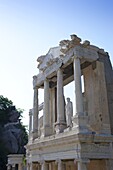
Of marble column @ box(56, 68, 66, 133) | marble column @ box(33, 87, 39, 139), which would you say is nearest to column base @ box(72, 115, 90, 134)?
marble column @ box(56, 68, 66, 133)

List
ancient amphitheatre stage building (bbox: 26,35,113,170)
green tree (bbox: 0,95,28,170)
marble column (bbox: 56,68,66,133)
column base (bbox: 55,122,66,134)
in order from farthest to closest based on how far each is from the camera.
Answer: green tree (bbox: 0,95,28,170) → marble column (bbox: 56,68,66,133) → column base (bbox: 55,122,66,134) → ancient amphitheatre stage building (bbox: 26,35,113,170)

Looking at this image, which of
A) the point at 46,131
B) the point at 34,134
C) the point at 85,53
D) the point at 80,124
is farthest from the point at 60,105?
the point at 34,134

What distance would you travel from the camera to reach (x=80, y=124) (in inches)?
356

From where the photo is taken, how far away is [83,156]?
859 centimetres

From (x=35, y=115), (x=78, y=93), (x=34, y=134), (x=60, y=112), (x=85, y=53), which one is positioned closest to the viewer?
(x=78, y=93)

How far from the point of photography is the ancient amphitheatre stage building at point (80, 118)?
29.1ft

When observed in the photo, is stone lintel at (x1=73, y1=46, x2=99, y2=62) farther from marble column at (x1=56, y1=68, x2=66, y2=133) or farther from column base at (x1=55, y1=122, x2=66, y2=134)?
column base at (x1=55, y1=122, x2=66, y2=134)

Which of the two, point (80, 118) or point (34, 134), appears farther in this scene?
point (34, 134)

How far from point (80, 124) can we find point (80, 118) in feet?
0.90

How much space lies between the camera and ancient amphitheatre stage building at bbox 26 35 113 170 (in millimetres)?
8883

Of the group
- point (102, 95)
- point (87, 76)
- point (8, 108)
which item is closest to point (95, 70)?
point (87, 76)

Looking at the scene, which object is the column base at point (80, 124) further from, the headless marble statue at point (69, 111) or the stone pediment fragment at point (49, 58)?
the stone pediment fragment at point (49, 58)

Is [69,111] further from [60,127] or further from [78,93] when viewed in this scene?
[78,93]

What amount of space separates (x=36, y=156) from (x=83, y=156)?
4418 millimetres
